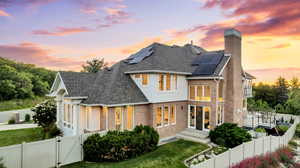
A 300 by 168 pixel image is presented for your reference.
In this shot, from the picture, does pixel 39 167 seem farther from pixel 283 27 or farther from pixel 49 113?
pixel 283 27

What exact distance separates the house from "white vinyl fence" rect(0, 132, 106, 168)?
279 cm

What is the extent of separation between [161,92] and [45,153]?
9056 millimetres

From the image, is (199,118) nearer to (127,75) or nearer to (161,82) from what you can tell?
(161,82)

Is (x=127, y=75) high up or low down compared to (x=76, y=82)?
up

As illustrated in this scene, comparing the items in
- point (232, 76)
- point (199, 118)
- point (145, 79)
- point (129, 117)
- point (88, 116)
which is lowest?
point (199, 118)

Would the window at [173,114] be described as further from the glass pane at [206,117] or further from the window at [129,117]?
the window at [129,117]

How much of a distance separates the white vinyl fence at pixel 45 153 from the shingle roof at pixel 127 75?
3528 millimetres

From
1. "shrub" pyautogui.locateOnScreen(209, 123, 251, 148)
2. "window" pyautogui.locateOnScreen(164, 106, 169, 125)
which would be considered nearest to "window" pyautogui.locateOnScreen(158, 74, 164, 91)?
"window" pyautogui.locateOnScreen(164, 106, 169, 125)

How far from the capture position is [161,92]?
1470cm

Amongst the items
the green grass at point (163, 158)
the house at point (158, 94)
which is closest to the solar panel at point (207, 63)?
the house at point (158, 94)

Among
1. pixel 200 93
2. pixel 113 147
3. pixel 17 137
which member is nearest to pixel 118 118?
pixel 113 147

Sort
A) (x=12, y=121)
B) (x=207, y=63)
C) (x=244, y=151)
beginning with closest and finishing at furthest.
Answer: (x=244, y=151) < (x=207, y=63) < (x=12, y=121)

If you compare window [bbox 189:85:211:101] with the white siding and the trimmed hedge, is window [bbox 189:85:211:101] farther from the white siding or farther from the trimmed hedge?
the trimmed hedge

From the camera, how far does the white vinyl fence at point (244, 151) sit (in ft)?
26.9
